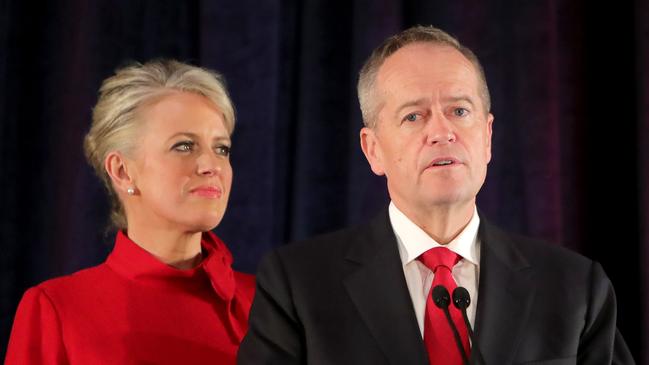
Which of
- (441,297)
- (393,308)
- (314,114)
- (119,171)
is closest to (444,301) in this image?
(441,297)

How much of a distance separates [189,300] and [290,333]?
673 mm

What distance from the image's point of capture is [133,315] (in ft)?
6.88

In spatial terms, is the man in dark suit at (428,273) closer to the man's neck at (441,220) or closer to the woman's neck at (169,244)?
the man's neck at (441,220)

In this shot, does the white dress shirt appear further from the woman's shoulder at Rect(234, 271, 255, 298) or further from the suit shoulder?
the woman's shoulder at Rect(234, 271, 255, 298)

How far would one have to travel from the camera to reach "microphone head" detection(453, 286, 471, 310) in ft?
4.73

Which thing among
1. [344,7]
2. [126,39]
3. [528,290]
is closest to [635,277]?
[528,290]

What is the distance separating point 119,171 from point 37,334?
448mm

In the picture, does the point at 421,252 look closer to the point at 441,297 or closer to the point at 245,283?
the point at 441,297

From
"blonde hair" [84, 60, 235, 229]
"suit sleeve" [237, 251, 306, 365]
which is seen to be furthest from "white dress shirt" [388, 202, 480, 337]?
"blonde hair" [84, 60, 235, 229]

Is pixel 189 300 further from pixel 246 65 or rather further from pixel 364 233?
pixel 246 65

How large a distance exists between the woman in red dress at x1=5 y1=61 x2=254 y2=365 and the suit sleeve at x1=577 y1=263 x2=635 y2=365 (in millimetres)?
871

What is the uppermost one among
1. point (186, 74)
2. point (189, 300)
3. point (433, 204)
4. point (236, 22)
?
point (236, 22)

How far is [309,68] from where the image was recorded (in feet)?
8.96

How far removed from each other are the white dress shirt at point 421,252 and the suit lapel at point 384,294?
23 millimetres
